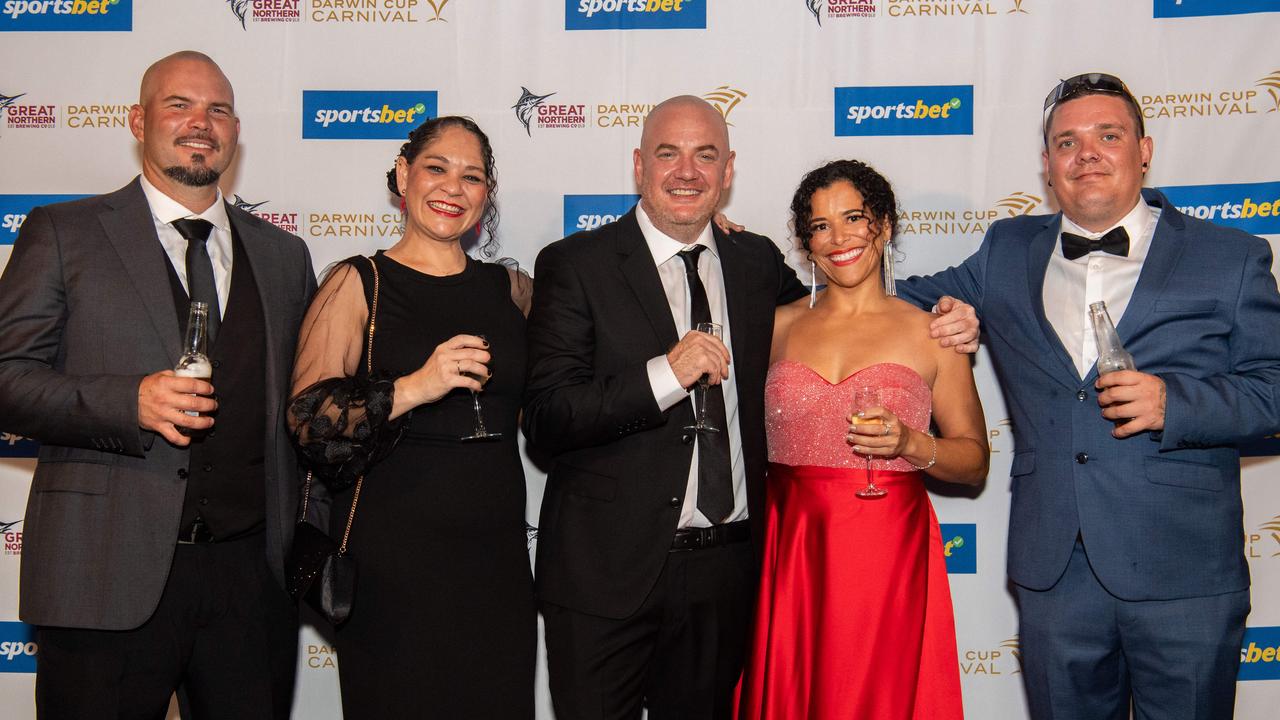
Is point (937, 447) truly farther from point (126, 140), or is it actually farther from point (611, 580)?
point (126, 140)

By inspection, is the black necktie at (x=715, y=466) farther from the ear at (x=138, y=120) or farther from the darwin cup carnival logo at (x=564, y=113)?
the ear at (x=138, y=120)

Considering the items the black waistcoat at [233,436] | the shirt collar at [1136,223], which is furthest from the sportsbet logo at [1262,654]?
the black waistcoat at [233,436]

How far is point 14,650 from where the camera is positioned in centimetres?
388

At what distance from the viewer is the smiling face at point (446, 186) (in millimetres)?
2830

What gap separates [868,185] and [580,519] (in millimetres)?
1374

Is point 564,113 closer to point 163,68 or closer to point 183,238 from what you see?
point 163,68

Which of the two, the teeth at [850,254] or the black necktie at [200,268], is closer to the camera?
the black necktie at [200,268]

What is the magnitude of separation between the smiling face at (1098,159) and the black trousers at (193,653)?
8.56ft

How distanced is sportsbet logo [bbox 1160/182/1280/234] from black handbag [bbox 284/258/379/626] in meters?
3.22

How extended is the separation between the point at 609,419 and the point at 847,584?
86 cm

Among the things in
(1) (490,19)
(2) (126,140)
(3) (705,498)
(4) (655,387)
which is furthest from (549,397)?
(2) (126,140)

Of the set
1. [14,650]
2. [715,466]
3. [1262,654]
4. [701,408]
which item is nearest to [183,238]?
[701,408]

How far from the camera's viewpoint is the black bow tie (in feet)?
9.14

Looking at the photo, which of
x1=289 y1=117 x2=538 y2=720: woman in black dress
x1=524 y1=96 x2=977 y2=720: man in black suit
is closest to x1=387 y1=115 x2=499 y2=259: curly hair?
x1=289 y1=117 x2=538 y2=720: woman in black dress
